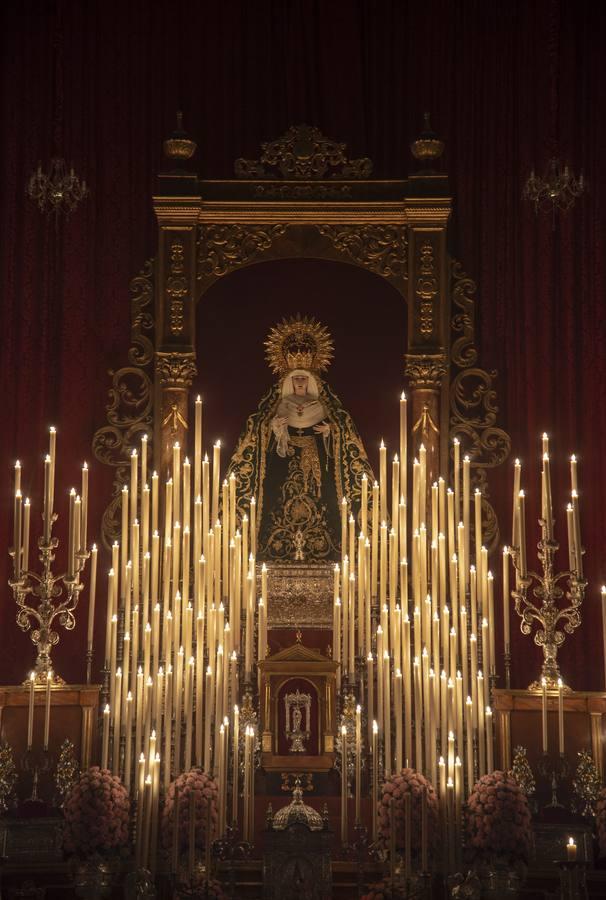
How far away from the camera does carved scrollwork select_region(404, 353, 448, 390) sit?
8.55m

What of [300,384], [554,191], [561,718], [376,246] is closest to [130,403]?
[300,384]

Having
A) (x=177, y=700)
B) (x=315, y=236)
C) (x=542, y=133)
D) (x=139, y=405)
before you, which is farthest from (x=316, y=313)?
(x=177, y=700)

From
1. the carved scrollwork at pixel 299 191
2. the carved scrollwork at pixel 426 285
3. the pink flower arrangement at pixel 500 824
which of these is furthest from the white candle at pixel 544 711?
the carved scrollwork at pixel 299 191

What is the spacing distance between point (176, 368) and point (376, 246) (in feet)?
4.44

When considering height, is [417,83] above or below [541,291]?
above

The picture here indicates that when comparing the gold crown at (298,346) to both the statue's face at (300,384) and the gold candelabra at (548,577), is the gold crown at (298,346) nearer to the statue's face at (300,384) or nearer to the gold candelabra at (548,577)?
the statue's face at (300,384)

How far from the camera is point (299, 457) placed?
8.55 m

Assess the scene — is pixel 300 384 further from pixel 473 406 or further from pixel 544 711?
pixel 544 711

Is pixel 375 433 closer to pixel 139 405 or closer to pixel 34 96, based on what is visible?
pixel 139 405

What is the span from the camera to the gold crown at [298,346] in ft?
28.5

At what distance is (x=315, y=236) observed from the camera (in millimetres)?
8797

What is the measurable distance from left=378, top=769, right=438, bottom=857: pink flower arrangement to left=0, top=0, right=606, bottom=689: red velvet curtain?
2.33 meters

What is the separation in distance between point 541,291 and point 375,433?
1.27 meters

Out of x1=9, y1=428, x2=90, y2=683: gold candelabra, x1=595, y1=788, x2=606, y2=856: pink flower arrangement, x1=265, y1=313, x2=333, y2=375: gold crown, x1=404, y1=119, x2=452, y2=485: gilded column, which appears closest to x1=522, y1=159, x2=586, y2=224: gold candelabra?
x1=404, y1=119, x2=452, y2=485: gilded column
